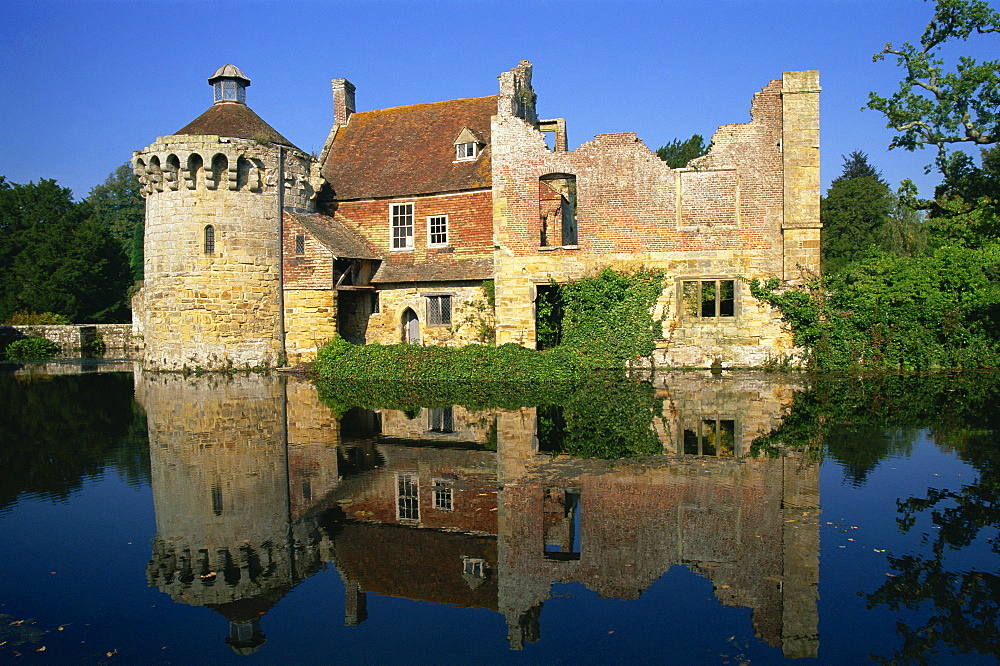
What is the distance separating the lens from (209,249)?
23.8 m

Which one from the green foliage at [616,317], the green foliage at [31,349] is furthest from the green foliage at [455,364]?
the green foliage at [31,349]

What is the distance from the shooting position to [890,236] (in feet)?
117

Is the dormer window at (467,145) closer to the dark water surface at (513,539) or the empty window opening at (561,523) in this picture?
the dark water surface at (513,539)

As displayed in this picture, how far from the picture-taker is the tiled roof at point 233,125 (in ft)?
81.3

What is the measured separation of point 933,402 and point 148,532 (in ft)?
49.4

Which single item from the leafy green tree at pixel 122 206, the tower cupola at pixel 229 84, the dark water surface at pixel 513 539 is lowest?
the dark water surface at pixel 513 539

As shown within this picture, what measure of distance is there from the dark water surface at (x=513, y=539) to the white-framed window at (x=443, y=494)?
57 mm

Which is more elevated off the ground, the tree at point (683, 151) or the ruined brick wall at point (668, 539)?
the tree at point (683, 151)

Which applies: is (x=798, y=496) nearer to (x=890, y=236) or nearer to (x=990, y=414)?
(x=990, y=414)

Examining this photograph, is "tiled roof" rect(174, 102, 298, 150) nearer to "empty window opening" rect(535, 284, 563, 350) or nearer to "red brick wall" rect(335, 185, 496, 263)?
"red brick wall" rect(335, 185, 496, 263)

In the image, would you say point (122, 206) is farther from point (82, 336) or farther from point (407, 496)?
point (407, 496)

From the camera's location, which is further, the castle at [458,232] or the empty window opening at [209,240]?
the empty window opening at [209,240]

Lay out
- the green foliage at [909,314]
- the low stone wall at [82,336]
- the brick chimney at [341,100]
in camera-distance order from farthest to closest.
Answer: the low stone wall at [82,336] → the brick chimney at [341,100] → the green foliage at [909,314]

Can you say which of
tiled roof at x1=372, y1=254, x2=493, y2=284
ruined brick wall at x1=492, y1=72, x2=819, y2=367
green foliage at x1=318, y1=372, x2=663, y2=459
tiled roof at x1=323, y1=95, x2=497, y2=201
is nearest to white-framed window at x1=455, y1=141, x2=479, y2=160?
tiled roof at x1=323, y1=95, x2=497, y2=201
